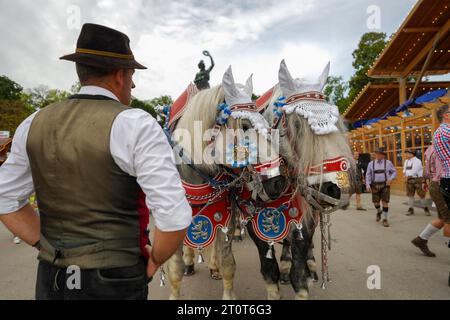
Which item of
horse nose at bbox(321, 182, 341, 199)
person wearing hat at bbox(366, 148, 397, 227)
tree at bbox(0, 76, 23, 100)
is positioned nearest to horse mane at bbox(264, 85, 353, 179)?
horse nose at bbox(321, 182, 341, 199)

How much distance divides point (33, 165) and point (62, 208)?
251mm

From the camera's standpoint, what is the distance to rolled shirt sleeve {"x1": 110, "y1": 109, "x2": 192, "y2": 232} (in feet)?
4.31

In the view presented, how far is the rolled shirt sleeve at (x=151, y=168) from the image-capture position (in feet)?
4.31

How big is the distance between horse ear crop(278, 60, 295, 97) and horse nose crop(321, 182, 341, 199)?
1.01 m

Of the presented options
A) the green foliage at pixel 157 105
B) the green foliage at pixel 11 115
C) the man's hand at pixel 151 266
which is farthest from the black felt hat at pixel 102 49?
the green foliage at pixel 11 115

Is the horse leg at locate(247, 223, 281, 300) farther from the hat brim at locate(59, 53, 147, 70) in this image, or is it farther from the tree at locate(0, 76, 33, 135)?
the tree at locate(0, 76, 33, 135)

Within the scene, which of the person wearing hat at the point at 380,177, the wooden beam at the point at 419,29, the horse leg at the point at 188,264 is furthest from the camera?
the wooden beam at the point at 419,29

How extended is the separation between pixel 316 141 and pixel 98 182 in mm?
1922

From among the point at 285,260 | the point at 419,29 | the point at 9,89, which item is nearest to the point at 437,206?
the point at 285,260

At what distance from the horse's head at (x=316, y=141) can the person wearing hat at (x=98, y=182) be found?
1.57m

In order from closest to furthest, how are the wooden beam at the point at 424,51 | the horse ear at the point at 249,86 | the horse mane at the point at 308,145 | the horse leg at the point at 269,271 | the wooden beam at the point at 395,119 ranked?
the horse mane at the point at 308,145 → the horse leg at the point at 269,271 → the horse ear at the point at 249,86 → the wooden beam at the point at 424,51 → the wooden beam at the point at 395,119

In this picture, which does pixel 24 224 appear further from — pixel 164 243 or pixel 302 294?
pixel 302 294

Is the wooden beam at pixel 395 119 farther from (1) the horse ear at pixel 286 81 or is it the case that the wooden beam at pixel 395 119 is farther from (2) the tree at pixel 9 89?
(2) the tree at pixel 9 89
